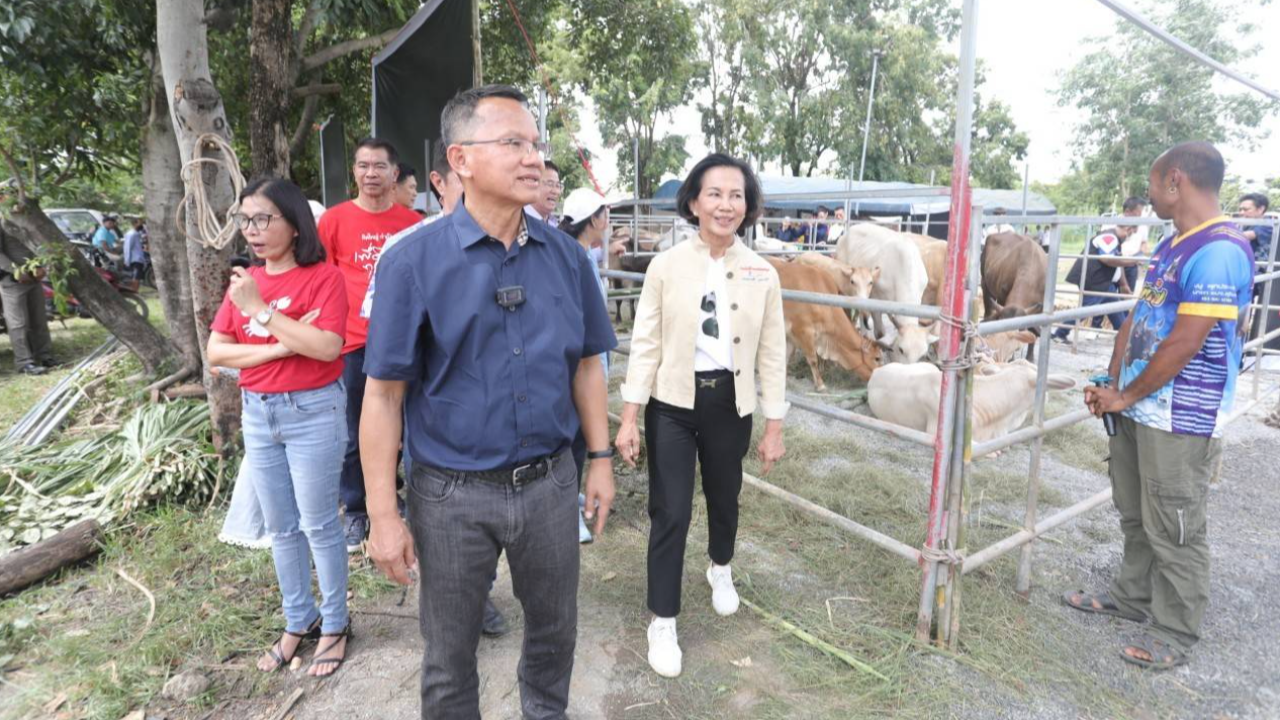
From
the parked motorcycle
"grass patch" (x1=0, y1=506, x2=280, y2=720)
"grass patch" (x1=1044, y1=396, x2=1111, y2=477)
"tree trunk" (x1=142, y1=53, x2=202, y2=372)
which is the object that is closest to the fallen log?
"grass patch" (x1=0, y1=506, x2=280, y2=720)

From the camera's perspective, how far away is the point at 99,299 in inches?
198

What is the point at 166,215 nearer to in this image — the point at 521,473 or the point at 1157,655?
the point at 521,473

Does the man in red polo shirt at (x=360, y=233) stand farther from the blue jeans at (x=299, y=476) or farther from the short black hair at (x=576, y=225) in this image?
A: the short black hair at (x=576, y=225)

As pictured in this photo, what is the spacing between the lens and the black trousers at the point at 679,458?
7.77 feet

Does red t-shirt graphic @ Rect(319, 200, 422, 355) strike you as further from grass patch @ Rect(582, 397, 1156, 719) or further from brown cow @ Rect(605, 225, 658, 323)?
brown cow @ Rect(605, 225, 658, 323)

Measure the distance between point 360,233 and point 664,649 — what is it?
213 centimetres

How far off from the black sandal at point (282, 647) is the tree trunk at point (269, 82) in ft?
8.45

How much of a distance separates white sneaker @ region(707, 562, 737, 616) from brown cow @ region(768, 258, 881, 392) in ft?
13.1

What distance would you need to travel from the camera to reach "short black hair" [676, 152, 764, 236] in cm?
235

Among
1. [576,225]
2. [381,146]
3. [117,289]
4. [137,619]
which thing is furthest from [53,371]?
[576,225]

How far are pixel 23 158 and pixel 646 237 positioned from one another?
7.37 meters

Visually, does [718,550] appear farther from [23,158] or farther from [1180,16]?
[1180,16]

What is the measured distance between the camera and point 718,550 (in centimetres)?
268

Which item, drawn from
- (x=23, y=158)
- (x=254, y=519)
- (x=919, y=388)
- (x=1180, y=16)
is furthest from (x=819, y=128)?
(x=254, y=519)
